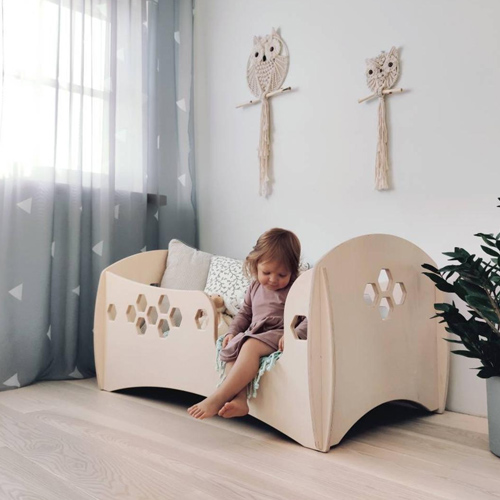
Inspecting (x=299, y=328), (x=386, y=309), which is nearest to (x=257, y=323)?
(x=299, y=328)

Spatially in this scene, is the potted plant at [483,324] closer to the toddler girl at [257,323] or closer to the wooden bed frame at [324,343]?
the wooden bed frame at [324,343]

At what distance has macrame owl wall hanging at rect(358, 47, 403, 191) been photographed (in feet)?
6.52

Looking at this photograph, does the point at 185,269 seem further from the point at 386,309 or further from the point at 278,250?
the point at 386,309

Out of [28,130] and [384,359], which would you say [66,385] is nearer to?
[28,130]

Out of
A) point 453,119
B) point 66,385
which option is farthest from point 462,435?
point 66,385

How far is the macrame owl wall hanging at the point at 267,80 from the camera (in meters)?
2.36

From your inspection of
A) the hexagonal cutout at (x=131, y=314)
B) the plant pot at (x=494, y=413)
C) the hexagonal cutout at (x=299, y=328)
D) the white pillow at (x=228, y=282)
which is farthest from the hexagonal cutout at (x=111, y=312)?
the plant pot at (x=494, y=413)

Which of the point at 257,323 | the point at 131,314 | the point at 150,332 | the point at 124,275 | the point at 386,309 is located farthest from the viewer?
the point at 124,275

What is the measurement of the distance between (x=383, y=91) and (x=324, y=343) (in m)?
1.03

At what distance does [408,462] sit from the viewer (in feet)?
4.34

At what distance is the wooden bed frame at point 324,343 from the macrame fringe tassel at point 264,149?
2.21 ft

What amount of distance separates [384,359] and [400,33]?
1.15 metres

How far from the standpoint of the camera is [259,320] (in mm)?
1689

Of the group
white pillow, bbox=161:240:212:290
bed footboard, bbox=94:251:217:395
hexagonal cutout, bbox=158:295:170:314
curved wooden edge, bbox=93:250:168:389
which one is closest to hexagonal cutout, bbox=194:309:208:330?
bed footboard, bbox=94:251:217:395
